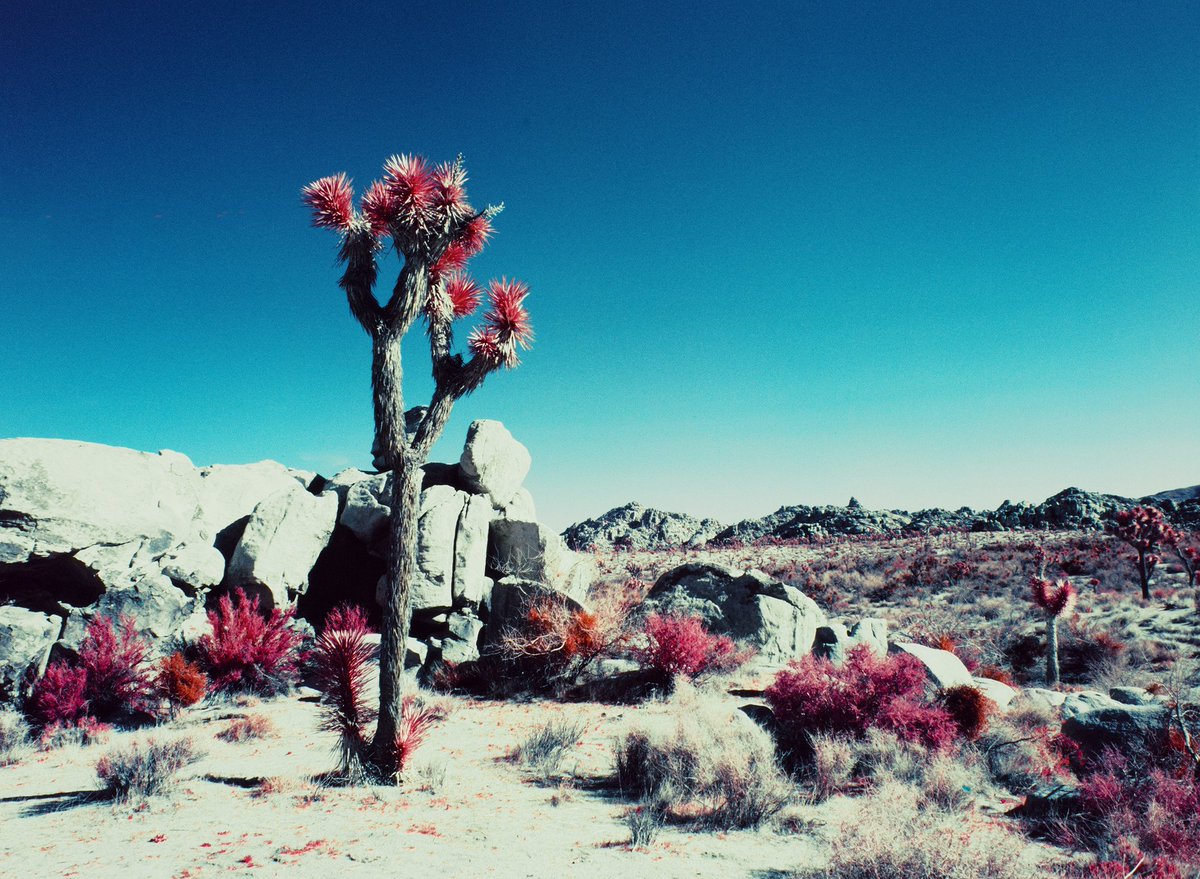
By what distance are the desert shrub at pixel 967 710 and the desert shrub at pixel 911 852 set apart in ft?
11.2

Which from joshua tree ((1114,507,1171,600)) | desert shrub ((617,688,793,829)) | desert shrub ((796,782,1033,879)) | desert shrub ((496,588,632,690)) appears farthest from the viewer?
joshua tree ((1114,507,1171,600))

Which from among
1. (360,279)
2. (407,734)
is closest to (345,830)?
(407,734)

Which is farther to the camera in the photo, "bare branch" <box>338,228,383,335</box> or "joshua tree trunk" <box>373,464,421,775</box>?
"bare branch" <box>338,228,383,335</box>

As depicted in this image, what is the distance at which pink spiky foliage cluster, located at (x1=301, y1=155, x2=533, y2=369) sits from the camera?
8625 millimetres

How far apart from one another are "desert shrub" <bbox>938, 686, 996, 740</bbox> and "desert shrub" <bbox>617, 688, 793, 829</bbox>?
288 centimetres

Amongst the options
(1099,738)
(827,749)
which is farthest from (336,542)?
(1099,738)

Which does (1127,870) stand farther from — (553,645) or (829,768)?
(553,645)

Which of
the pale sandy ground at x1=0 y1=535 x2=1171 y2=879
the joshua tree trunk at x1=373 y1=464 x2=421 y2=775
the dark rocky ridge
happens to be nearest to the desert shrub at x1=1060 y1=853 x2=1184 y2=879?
→ the pale sandy ground at x1=0 y1=535 x2=1171 y2=879

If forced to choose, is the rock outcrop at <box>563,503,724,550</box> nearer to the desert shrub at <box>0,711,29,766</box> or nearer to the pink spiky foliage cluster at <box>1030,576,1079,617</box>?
the pink spiky foliage cluster at <box>1030,576,1079,617</box>

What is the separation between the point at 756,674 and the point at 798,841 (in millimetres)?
8100

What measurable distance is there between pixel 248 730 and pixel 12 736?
3.18 m

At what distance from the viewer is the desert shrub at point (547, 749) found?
28.8 ft

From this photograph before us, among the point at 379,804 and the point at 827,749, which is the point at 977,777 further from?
the point at 379,804

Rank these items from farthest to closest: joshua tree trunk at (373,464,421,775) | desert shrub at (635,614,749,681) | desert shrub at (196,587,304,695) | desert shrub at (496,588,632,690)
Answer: desert shrub at (496,588,632,690) < desert shrub at (635,614,749,681) < desert shrub at (196,587,304,695) < joshua tree trunk at (373,464,421,775)
